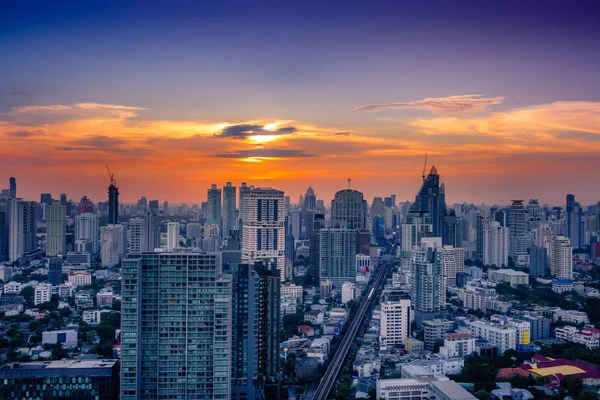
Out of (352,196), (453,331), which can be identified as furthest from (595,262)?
(453,331)

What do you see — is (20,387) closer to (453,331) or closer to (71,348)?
(71,348)

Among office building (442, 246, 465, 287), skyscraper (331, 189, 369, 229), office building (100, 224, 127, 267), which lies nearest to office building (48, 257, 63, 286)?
office building (100, 224, 127, 267)

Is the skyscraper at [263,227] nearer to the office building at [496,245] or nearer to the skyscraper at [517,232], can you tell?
the office building at [496,245]

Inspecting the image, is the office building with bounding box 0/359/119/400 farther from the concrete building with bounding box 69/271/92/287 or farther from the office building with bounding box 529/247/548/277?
the office building with bounding box 529/247/548/277

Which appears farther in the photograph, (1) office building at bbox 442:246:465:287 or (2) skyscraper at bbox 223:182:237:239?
(2) skyscraper at bbox 223:182:237:239

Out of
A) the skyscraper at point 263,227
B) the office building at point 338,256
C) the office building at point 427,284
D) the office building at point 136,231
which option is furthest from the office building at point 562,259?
the office building at point 136,231

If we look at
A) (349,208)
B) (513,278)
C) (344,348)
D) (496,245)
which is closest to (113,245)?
(349,208)

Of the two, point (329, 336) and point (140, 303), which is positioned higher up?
point (140, 303)
